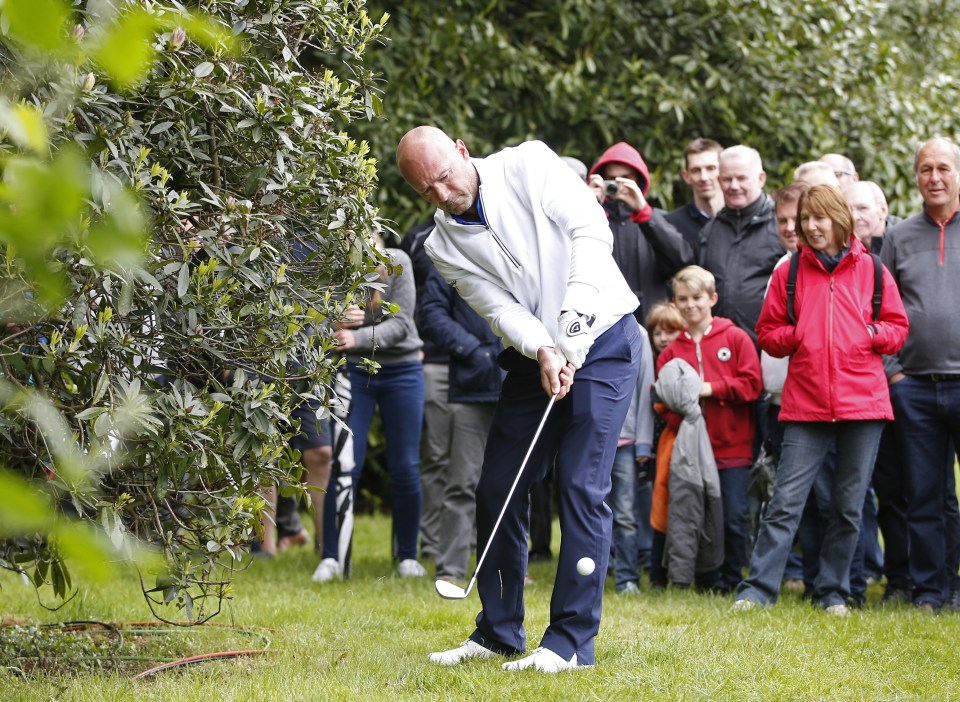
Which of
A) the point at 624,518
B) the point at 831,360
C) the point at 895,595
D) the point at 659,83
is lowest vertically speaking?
the point at 895,595

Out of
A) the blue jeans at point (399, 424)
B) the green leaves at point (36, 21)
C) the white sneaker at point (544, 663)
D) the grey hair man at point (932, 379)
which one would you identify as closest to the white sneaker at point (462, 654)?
the white sneaker at point (544, 663)

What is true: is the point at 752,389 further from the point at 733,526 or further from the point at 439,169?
the point at 439,169

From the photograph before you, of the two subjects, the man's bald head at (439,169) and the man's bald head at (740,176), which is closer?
the man's bald head at (439,169)

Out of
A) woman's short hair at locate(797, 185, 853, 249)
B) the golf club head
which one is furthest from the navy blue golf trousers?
woman's short hair at locate(797, 185, 853, 249)

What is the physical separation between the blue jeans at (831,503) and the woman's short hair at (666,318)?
47.2 inches

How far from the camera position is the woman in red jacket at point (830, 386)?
567 centimetres

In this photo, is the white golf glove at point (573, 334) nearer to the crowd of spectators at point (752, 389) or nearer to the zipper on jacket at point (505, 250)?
the zipper on jacket at point (505, 250)

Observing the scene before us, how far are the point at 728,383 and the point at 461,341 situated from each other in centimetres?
163

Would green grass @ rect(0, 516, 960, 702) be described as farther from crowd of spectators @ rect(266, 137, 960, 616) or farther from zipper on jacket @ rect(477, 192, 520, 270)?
zipper on jacket @ rect(477, 192, 520, 270)

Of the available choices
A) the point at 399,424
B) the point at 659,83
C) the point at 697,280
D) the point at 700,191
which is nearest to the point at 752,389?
the point at 697,280

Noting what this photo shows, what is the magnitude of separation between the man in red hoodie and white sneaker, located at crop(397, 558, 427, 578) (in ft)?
6.82

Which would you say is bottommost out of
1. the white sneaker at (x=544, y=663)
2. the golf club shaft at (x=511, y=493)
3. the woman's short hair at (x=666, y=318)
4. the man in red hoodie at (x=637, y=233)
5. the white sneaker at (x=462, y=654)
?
the white sneaker at (x=462, y=654)

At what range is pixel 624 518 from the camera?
6.74 m

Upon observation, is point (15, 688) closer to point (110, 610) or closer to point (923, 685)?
point (110, 610)
